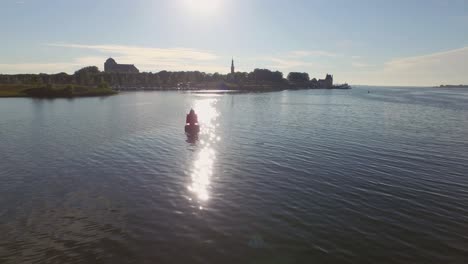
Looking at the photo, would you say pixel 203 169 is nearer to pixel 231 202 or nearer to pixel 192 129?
pixel 231 202

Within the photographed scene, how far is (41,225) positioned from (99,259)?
5363mm

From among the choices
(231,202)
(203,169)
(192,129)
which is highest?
(192,129)

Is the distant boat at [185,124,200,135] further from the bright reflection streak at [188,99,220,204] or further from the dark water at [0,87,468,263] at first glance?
the dark water at [0,87,468,263]

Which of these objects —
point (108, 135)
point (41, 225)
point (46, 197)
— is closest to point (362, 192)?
point (41, 225)

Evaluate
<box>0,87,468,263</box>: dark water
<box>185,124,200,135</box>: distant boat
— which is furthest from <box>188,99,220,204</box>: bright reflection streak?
<box>185,124,200,135</box>: distant boat

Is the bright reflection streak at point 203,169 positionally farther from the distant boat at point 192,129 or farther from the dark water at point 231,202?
the distant boat at point 192,129

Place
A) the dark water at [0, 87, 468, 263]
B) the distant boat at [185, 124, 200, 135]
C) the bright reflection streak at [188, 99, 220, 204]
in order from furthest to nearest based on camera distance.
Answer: the distant boat at [185, 124, 200, 135], the bright reflection streak at [188, 99, 220, 204], the dark water at [0, 87, 468, 263]

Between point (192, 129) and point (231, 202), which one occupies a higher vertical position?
point (192, 129)

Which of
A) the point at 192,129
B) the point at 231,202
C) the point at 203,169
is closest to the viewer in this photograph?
the point at 231,202

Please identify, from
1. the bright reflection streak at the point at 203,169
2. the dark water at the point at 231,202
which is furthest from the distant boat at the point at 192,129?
the dark water at the point at 231,202

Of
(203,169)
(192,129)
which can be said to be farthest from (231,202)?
(192,129)

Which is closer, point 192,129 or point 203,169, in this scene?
point 203,169

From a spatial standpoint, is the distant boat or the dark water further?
the distant boat

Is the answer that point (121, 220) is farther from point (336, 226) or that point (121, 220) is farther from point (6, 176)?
point (6, 176)
